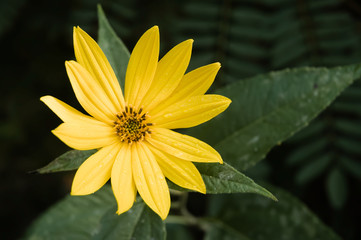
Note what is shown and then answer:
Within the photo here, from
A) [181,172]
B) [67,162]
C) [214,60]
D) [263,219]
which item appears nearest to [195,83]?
[181,172]

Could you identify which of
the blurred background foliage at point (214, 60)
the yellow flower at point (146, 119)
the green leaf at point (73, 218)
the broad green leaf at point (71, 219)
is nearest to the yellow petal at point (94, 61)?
the yellow flower at point (146, 119)

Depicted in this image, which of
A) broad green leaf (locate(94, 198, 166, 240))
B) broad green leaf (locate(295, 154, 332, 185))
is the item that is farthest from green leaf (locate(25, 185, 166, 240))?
broad green leaf (locate(295, 154, 332, 185))

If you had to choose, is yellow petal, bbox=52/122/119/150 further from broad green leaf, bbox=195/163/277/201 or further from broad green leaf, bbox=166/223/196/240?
broad green leaf, bbox=166/223/196/240

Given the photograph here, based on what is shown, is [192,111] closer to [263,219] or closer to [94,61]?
[94,61]

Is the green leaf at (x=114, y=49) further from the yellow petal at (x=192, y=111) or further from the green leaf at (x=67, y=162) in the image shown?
the green leaf at (x=67, y=162)

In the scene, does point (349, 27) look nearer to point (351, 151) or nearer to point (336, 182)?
point (351, 151)

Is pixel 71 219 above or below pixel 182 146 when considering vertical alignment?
below
